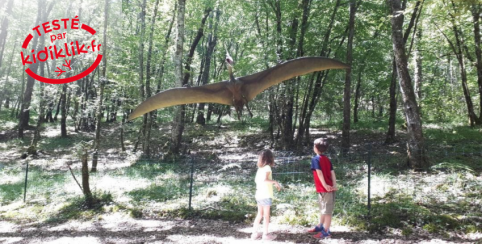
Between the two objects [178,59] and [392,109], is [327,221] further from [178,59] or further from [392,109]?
[392,109]

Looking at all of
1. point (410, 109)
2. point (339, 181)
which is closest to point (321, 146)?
point (339, 181)

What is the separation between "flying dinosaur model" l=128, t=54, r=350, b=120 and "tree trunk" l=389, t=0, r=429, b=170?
13.9ft

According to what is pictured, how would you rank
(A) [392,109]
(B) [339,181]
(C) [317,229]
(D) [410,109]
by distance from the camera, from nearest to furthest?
1. (C) [317,229]
2. (D) [410,109]
3. (B) [339,181]
4. (A) [392,109]

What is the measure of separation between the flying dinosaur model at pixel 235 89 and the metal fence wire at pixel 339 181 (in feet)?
6.43

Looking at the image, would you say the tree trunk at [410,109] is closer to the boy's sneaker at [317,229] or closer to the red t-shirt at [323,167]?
the boy's sneaker at [317,229]

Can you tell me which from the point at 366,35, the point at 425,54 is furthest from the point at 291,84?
the point at 425,54

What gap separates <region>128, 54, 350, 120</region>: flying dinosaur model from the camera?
3908 mm

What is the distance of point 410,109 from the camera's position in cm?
712

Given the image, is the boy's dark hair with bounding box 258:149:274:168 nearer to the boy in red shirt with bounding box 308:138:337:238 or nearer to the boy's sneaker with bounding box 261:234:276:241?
the boy in red shirt with bounding box 308:138:337:238

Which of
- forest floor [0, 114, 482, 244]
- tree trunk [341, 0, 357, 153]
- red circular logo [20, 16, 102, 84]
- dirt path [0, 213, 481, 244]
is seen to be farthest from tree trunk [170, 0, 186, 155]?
tree trunk [341, 0, 357, 153]

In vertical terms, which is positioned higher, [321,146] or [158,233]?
[321,146]

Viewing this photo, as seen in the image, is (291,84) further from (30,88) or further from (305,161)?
(30,88)

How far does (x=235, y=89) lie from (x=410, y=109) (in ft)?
16.4

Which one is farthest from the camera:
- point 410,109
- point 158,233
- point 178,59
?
point 178,59
